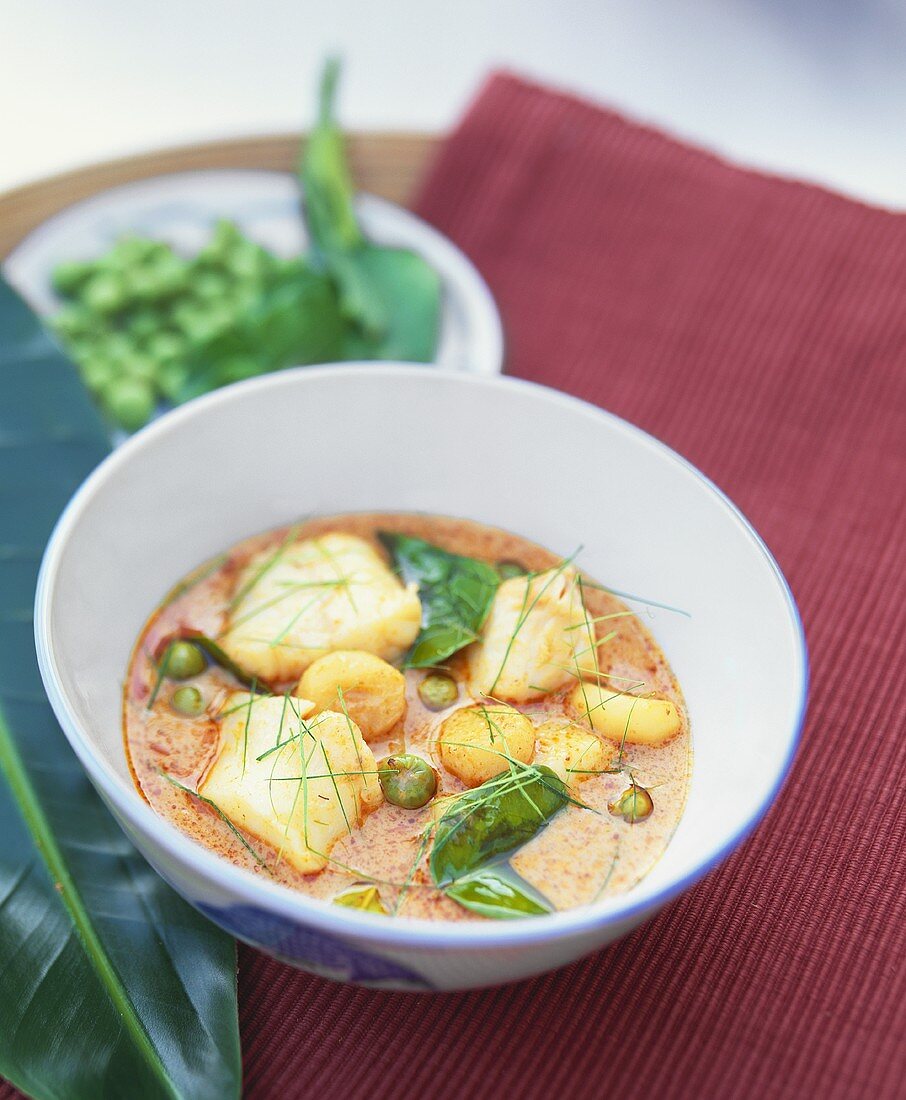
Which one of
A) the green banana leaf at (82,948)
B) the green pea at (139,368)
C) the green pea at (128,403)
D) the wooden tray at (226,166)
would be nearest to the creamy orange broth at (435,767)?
the green banana leaf at (82,948)

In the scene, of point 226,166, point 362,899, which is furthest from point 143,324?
point 362,899

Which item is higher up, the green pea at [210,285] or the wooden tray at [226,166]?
the wooden tray at [226,166]

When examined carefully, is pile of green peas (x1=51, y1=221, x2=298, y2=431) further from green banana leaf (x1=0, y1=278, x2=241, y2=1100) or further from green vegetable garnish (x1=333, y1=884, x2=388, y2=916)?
green vegetable garnish (x1=333, y1=884, x2=388, y2=916)

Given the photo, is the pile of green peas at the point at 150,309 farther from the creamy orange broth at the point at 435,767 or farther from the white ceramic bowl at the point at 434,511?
the creamy orange broth at the point at 435,767

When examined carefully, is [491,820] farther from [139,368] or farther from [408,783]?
[139,368]

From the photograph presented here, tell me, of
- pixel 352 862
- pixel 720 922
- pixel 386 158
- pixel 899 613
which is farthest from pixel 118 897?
pixel 386 158

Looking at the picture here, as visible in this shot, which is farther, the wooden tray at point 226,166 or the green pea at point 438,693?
the wooden tray at point 226,166

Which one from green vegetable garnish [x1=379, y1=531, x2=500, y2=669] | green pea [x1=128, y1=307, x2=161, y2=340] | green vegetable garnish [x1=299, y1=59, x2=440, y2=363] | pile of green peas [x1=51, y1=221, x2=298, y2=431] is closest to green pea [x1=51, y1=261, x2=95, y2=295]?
pile of green peas [x1=51, y1=221, x2=298, y2=431]
